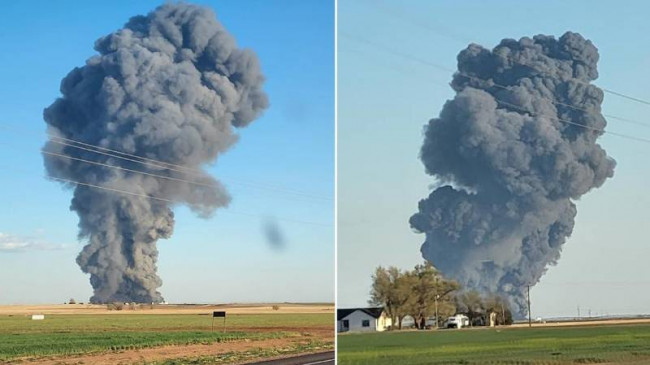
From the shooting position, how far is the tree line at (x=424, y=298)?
35.2 metres

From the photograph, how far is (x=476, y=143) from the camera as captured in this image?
152 feet

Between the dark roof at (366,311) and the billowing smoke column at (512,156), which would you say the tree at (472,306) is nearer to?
the billowing smoke column at (512,156)

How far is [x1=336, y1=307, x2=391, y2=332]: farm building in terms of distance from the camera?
3456cm

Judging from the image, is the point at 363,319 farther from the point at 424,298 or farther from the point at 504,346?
the point at 504,346

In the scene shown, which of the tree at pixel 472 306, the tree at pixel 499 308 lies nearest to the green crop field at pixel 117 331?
the tree at pixel 472 306

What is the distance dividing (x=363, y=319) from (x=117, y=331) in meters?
13.0

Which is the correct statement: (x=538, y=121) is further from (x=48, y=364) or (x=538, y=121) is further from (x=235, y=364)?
(x=48, y=364)

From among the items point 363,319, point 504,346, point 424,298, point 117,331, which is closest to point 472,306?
point 424,298

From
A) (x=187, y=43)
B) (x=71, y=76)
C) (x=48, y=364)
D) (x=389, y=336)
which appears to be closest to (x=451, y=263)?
(x=389, y=336)

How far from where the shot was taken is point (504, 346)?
31641 millimetres

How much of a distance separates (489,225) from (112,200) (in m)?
25.0

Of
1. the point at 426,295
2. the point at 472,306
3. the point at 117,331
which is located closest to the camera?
the point at 117,331

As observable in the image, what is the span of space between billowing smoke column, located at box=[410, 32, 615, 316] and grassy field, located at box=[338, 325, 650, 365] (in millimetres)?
6993

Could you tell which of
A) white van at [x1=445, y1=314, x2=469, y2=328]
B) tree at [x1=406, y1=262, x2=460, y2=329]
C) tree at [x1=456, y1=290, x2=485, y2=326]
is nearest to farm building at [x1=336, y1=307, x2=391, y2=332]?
tree at [x1=406, y1=262, x2=460, y2=329]
